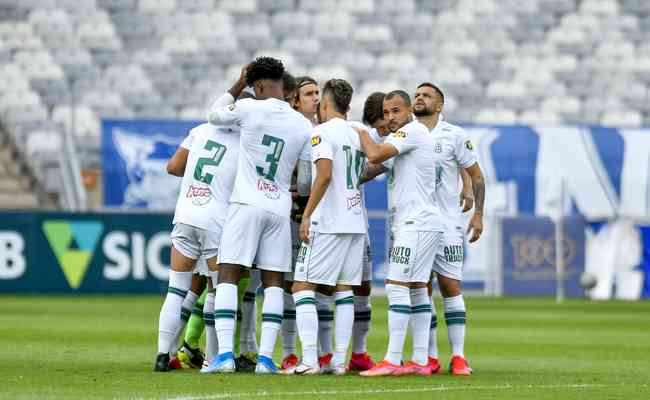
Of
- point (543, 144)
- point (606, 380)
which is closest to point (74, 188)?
point (543, 144)

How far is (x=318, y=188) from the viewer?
30.3ft

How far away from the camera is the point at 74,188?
22.8m

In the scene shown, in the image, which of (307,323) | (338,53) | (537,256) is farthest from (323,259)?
(338,53)

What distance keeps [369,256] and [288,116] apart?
141 centimetres

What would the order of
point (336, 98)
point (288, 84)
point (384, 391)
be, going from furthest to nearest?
point (288, 84), point (336, 98), point (384, 391)

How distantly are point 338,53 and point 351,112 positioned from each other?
9.85ft

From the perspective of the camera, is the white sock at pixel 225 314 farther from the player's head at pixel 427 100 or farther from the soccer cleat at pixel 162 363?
the player's head at pixel 427 100

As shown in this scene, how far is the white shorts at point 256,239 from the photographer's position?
920cm

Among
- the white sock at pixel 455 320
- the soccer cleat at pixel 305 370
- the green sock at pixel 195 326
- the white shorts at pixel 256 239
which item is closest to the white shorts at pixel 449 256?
the white sock at pixel 455 320

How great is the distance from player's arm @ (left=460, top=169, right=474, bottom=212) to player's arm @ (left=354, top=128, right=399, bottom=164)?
4.35ft

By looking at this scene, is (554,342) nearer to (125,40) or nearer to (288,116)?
(288,116)

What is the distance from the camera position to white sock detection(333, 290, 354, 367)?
928 cm

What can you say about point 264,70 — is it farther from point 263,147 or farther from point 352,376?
point 352,376

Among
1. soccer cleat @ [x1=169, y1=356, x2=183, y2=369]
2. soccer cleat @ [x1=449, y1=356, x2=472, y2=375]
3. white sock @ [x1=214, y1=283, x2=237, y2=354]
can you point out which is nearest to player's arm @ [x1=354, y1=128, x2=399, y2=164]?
white sock @ [x1=214, y1=283, x2=237, y2=354]
